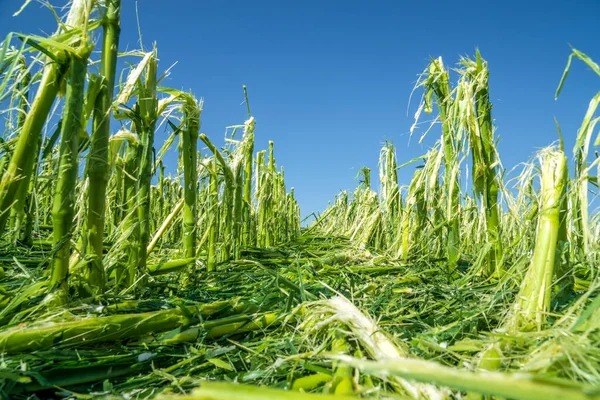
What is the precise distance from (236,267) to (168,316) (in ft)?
7.46

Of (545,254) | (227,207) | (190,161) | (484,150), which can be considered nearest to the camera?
(545,254)

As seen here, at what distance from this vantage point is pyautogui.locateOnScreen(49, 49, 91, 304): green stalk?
72.4 inches

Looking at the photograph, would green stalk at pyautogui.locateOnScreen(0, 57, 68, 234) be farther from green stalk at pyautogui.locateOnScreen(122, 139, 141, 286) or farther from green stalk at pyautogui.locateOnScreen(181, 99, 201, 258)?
green stalk at pyautogui.locateOnScreen(181, 99, 201, 258)

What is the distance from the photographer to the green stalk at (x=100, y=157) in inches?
81.8

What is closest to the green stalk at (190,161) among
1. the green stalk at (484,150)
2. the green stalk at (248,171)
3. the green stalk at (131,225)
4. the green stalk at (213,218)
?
the green stalk at (131,225)

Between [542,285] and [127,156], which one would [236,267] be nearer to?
[127,156]

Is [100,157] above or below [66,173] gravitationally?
above

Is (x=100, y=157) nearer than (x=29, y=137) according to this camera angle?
No

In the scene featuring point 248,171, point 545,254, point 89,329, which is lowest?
point 89,329

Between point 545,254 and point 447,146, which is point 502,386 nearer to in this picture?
point 545,254

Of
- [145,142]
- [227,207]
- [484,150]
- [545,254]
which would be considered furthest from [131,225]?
[484,150]

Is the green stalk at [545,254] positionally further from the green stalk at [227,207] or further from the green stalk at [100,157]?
the green stalk at [227,207]

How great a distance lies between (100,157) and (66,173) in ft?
0.81

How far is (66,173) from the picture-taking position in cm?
185
